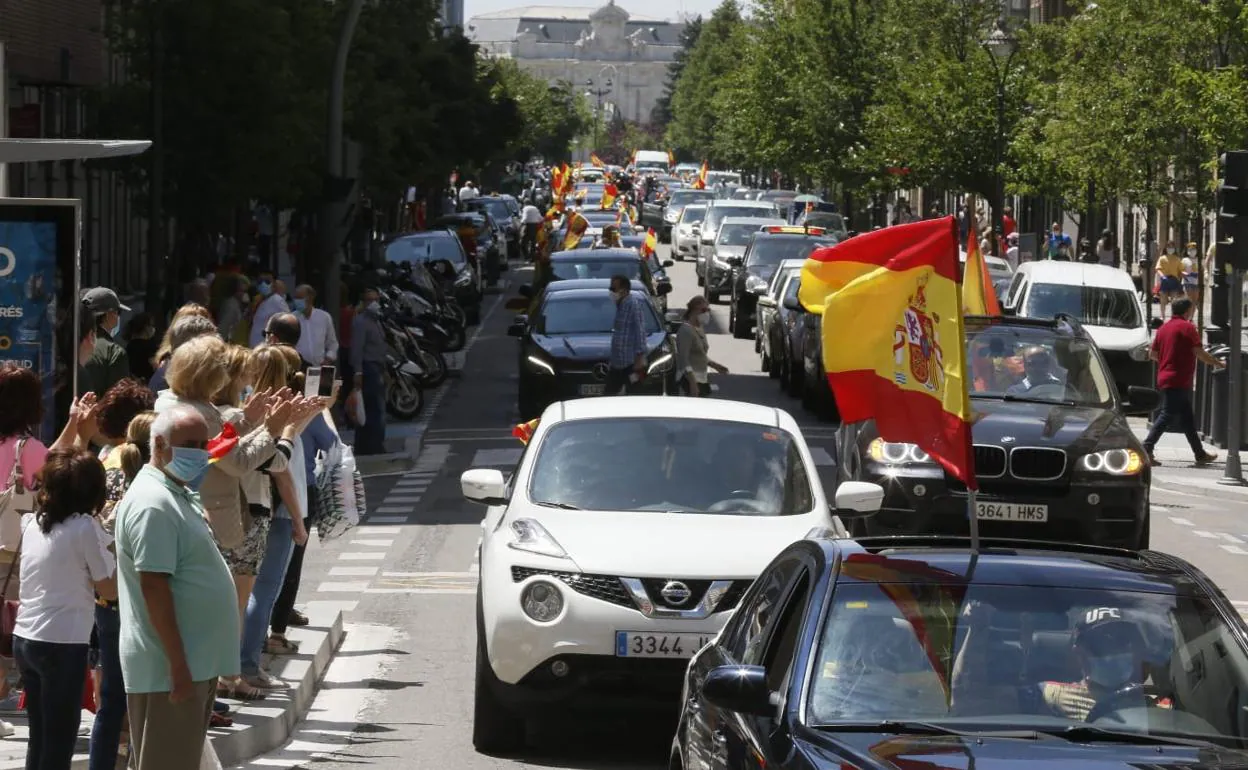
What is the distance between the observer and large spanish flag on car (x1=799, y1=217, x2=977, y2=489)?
8.67m

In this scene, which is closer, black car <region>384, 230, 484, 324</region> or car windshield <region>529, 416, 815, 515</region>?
car windshield <region>529, 416, 815, 515</region>

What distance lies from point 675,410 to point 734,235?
1513 inches

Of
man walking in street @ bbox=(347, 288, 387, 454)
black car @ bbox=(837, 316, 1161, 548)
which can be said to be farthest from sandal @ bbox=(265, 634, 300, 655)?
man walking in street @ bbox=(347, 288, 387, 454)

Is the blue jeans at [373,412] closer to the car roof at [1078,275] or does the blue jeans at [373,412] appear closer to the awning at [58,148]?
the car roof at [1078,275]

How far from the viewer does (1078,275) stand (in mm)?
31797

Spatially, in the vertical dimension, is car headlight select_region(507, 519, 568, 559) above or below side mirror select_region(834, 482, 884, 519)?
below

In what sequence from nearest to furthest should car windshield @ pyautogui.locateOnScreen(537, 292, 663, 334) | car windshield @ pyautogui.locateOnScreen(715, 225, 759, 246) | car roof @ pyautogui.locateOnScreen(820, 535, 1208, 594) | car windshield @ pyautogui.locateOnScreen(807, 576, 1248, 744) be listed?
car windshield @ pyautogui.locateOnScreen(807, 576, 1248, 744), car roof @ pyautogui.locateOnScreen(820, 535, 1208, 594), car windshield @ pyautogui.locateOnScreen(537, 292, 663, 334), car windshield @ pyautogui.locateOnScreen(715, 225, 759, 246)

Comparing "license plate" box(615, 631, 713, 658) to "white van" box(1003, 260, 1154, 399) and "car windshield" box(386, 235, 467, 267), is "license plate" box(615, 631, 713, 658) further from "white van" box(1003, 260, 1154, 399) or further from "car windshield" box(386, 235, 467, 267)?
"car windshield" box(386, 235, 467, 267)

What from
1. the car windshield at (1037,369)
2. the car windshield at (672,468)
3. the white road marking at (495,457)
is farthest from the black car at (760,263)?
the car windshield at (672,468)

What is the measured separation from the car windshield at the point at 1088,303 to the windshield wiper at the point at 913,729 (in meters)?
25.4

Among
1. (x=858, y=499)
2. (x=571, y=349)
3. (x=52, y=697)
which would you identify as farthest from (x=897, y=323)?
(x=571, y=349)

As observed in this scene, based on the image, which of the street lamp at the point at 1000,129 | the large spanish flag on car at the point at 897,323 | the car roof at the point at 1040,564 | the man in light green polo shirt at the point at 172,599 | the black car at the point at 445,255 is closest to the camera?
the car roof at the point at 1040,564

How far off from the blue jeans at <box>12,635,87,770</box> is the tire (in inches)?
786

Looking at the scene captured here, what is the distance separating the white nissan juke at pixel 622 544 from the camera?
9.59 metres
